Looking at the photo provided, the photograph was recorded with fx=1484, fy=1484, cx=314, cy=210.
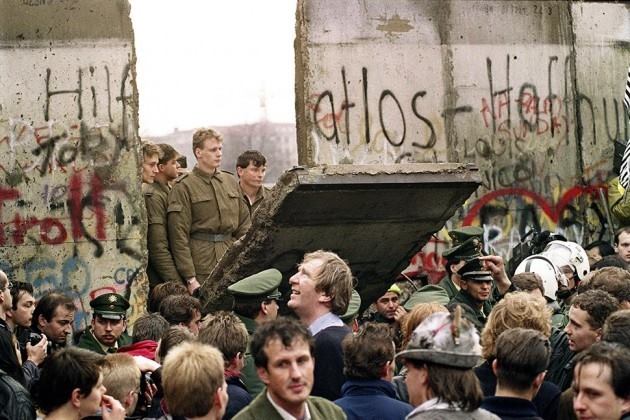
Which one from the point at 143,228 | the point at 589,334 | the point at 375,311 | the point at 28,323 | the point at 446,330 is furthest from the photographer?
the point at 143,228

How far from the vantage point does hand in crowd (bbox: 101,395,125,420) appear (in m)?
7.30

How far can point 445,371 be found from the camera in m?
6.45

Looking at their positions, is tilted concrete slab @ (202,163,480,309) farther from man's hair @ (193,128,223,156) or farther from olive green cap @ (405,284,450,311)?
man's hair @ (193,128,223,156)

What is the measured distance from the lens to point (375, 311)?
513 inches

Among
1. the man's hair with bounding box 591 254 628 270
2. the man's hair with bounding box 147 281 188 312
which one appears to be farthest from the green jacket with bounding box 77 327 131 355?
the man's hair with bounding box 591 254 628 270

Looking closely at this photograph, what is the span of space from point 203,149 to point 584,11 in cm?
549

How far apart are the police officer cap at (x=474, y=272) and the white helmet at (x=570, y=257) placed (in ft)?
6.57

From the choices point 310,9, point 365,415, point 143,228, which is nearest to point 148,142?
point 143,228

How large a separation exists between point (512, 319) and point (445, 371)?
1.98m

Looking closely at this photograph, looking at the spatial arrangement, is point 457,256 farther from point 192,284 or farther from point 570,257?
point 192,284

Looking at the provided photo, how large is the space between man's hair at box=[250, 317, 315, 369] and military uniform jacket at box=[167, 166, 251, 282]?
6.61 metres

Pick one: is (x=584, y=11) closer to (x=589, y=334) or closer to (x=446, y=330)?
(x=589, y=334)

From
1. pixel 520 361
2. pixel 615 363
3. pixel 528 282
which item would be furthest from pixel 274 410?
pixel 528 282

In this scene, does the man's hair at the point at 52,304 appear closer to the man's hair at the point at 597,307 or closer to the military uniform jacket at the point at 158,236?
the military uniform jacket at the point at 158,236
